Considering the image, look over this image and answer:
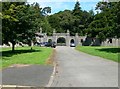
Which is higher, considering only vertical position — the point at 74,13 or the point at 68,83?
the point at 74,13

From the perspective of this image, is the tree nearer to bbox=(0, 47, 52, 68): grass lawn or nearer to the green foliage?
the green foliage

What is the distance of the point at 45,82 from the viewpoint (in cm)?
1366

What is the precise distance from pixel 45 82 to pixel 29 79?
1.13 metres

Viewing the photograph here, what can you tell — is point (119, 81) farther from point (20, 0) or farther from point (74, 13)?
point (74, 13)

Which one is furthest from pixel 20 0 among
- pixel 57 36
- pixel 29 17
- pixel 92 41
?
pixel 57 36

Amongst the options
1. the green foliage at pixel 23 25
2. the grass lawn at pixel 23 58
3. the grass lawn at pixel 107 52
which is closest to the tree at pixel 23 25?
the green foliage at pixel 23 25

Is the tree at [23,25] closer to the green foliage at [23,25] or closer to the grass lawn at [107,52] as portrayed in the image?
the green foliage at [23,25]

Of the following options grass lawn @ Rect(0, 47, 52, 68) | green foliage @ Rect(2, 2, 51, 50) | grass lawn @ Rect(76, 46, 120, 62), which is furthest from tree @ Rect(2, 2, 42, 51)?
grass lawn @ Rect(76, 46, 120, 62)

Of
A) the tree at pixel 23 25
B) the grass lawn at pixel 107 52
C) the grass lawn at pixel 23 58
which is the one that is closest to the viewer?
the grass lawn at pixel 23 58

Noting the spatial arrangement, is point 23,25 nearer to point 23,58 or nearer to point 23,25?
point 23,25

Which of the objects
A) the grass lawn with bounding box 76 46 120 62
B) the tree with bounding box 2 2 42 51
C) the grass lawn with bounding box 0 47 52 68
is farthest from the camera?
the tree with bounding box 2 2 42 51

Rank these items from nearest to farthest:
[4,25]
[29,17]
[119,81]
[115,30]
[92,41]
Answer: [119,81] → [4,25] → [29,17] → [115,30] → [92,41]

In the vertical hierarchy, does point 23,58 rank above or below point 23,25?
below

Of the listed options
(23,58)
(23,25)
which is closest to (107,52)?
(23,25)
